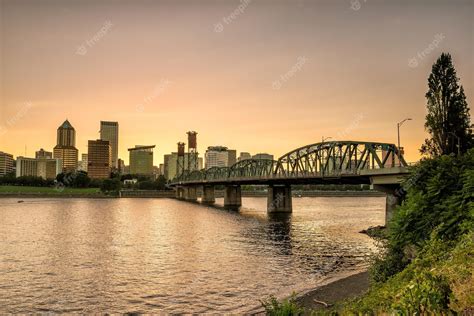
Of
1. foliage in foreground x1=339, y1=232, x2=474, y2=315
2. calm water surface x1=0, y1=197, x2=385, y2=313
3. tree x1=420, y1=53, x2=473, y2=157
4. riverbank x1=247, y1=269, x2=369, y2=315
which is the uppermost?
tree x1=420, y1=53, x2=473, y2=157

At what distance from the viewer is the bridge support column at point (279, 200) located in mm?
113938

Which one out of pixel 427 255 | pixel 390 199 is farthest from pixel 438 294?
pixel 390 199

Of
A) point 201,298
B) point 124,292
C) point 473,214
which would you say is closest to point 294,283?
point 201,298

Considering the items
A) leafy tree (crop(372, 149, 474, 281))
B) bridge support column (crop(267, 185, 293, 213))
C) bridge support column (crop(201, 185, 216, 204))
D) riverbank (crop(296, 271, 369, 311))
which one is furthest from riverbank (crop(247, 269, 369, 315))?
bridge support column (crop(201, 185, 216, 204))

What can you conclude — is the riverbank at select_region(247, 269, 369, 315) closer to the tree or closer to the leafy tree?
the leafy tree

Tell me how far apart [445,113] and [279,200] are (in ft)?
183

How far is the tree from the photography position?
212 feet

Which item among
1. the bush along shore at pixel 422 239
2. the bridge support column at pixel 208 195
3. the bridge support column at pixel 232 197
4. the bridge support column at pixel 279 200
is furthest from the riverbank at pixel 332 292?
the bridge support column at pixel 208 195

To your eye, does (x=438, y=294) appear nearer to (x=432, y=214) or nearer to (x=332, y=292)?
(x=432, y=214)

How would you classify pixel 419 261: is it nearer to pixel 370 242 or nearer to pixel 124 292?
pixel 124 292

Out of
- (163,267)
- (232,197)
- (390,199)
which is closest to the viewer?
(163,267)

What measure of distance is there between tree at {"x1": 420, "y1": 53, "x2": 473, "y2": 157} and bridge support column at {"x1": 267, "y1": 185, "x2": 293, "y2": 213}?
54.1 m

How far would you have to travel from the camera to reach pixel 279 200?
377ft

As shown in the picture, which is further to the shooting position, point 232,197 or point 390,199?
point 232,197
